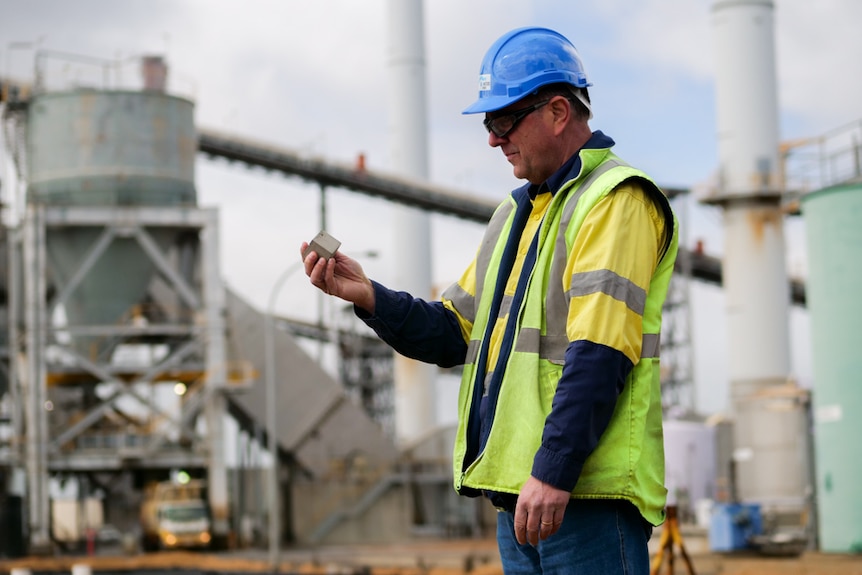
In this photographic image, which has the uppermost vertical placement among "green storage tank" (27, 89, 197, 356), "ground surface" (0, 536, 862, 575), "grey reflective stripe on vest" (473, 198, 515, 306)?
"green storage tank" (27, 89, 197, 356)

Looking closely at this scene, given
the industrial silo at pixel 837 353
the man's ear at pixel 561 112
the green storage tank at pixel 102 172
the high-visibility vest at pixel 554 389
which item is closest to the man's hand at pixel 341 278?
the high-visibility vest at pixel 554 389

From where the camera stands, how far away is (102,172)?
4944 cm

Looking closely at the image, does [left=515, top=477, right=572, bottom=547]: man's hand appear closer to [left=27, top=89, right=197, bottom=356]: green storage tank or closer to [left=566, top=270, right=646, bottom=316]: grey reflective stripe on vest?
[left=566, top=270, right=646, bottom=316]: grey reflective stripe on vest

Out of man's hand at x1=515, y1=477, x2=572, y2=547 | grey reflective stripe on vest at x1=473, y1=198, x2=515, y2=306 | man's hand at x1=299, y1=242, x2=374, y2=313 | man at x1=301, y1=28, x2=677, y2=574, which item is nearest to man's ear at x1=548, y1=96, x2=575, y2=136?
man at x1=301, y1=28, x2=677, y2=574

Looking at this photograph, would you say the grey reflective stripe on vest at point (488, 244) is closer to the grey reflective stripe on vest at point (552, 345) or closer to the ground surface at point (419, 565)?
the grey reflective stripe on vest at point (552, 345)

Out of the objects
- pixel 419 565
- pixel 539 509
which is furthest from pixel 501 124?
pixel 419 565

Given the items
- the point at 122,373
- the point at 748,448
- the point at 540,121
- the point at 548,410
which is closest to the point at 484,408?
the point at 548,410

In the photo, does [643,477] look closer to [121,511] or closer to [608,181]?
[608,181]

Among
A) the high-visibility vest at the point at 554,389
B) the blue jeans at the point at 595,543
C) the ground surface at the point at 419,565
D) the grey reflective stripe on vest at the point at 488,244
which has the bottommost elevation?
the ground surface at the point at 419,565

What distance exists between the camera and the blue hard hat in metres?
4.39

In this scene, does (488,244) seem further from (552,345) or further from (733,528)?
(733,528)

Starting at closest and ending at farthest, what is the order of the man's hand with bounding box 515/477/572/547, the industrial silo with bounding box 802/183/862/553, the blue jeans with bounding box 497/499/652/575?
1. the man's hand with bounding box 515/477/572/547
2. the blue jeans with bounding box 497/499/652/575
3. the industrial silo with bounding box 802/183/862/553

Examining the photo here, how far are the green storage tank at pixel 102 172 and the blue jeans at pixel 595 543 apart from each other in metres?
46.5

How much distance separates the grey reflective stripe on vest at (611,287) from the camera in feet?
13.5
